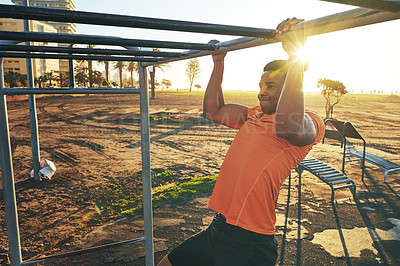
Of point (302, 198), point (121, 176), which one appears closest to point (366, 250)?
point (302, 198)

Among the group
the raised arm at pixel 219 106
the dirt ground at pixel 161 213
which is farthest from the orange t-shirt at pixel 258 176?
the dirt ground at pixel 161 213

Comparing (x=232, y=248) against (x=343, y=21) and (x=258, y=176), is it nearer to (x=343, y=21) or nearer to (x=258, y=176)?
(x=258, y=176)

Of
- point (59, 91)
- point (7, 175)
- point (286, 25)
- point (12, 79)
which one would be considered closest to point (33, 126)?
point (7, 175)

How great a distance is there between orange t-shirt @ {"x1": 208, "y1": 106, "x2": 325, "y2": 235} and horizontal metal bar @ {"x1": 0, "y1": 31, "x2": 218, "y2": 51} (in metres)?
0.63

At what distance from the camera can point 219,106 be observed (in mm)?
2248

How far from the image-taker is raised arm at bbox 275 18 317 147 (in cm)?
122

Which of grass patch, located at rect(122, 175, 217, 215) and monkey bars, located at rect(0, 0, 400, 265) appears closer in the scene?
monkey bars, located at rect(0, 0, 400, 265)

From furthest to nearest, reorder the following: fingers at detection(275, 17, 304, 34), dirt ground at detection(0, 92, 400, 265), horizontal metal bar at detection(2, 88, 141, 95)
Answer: dirt ground at detection(0, 92, 400, 265), horizontal metal bar at detection(2, 88, 141, 95), fingers at detection(275, 17, 304, 34)

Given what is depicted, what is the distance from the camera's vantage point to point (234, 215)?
1654 mm

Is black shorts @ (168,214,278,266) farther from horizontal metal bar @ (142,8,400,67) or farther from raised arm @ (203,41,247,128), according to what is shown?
horizontal metal bar @ (142,8,400,67)

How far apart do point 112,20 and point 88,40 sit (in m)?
0.47

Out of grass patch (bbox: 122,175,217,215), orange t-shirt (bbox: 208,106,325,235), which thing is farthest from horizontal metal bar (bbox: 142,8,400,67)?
grass patch (bbox: 122,175,217,215)

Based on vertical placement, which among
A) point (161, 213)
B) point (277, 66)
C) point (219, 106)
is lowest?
point (161, 213)

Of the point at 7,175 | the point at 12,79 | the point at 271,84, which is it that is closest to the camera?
the point at 271,84
